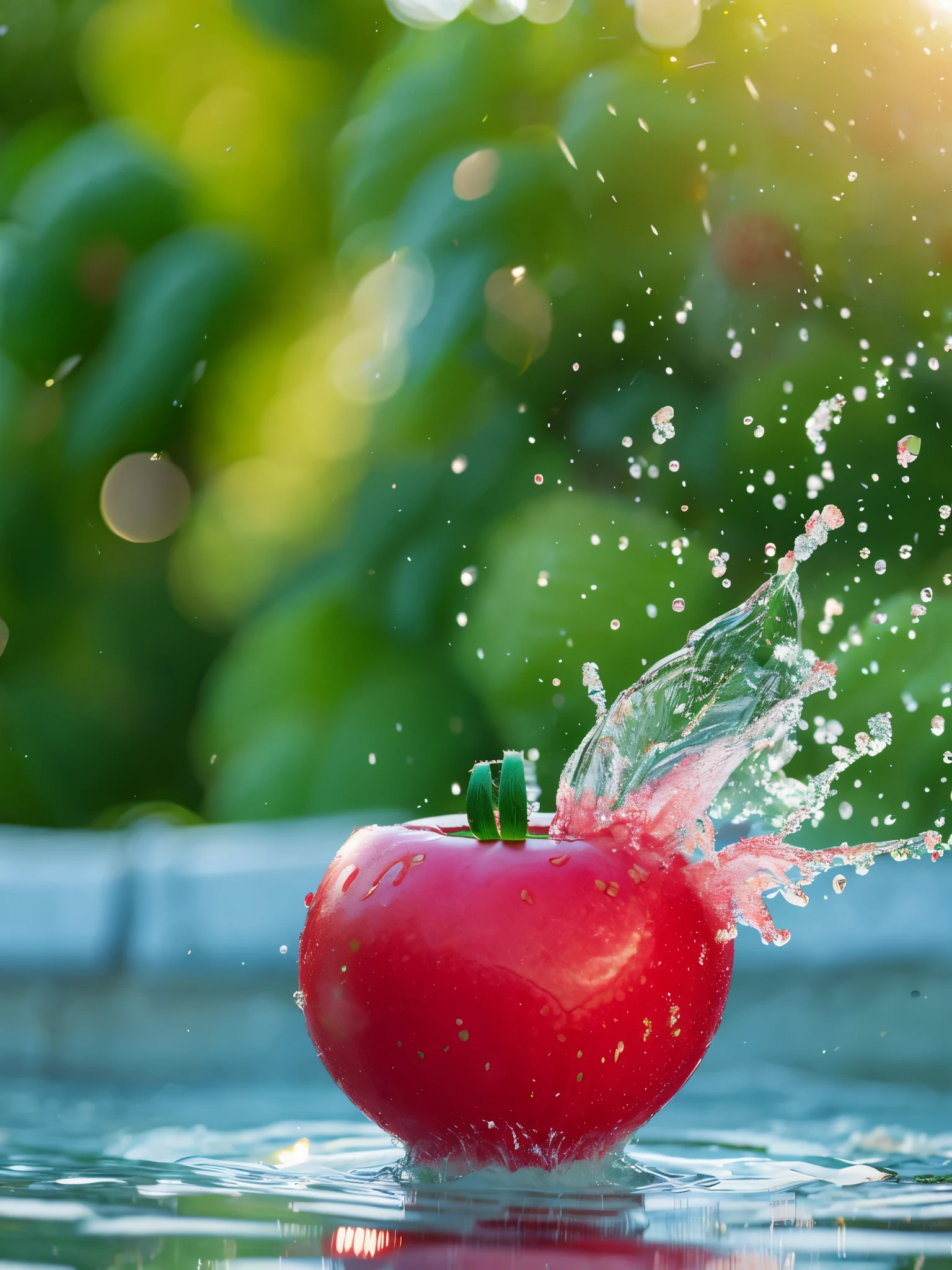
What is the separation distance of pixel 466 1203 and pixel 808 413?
161cm

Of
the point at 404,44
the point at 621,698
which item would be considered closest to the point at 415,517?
the point at 404,44

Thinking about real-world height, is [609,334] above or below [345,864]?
above

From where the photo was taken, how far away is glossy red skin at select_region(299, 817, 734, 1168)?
2.46ft

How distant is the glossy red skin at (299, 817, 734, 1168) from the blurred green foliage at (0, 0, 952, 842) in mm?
959

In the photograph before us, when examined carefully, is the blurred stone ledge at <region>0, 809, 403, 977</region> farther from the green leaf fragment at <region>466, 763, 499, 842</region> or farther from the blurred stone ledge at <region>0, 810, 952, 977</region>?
the green leaf fragment at <region>466, 763, 499, 842</region>

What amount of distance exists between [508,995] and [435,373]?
1.85m

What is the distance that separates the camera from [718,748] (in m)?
0.93

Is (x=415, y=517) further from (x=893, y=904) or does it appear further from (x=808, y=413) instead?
(x=893, y=904)

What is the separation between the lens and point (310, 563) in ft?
8.91

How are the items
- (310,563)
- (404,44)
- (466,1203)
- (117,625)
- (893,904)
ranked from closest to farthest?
(466,1203) < (893,904) < (310,563) < (404,44) < (117,625)

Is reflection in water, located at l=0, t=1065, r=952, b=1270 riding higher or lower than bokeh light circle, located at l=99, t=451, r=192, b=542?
lower

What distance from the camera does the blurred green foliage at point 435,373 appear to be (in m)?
2.11

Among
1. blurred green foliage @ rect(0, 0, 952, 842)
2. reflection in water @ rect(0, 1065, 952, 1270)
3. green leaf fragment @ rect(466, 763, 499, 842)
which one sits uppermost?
blurred green foliage @ rect(0, 0, 952, 842)

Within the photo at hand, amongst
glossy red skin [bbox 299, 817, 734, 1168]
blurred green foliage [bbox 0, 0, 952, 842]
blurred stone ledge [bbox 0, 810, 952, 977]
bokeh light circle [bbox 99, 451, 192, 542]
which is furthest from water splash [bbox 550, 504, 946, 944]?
bokeh light circle [bbox 99, 451, 192, 542]
